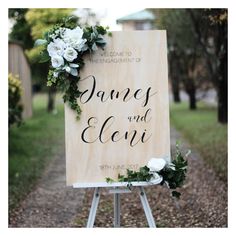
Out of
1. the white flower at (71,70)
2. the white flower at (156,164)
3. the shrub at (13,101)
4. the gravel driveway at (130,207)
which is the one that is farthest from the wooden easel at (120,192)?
the shrub at (13,101)

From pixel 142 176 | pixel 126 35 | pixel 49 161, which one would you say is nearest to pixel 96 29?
pixel 126 35

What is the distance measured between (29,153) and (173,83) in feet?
50.4

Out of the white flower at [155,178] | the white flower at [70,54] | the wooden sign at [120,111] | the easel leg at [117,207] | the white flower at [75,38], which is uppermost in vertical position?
the white flower at [75,38]

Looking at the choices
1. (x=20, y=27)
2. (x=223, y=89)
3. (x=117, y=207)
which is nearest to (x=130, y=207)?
(x=117, y=207)

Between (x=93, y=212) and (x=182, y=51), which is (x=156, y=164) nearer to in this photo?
(x=93, y=212)

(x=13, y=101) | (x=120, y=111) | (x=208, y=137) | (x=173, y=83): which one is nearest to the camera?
(x=120, y=111)

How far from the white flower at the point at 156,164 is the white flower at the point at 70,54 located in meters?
0.94

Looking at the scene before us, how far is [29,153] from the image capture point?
10.7 metres

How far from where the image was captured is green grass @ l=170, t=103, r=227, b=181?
9305 millimetres

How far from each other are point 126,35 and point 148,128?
707mm

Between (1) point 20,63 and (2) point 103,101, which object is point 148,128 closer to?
(2) point 103,101

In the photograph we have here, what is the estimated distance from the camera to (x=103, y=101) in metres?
3.76

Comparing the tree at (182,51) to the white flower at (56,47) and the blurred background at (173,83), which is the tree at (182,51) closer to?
the blurred background at (173,83)

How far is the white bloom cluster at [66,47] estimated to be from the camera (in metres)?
3.68
